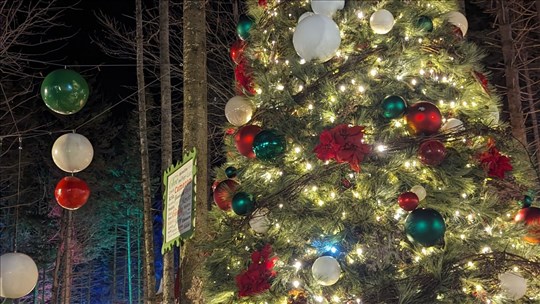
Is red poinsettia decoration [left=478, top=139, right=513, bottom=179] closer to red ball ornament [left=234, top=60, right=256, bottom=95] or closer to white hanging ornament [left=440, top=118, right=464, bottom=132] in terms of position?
white hanging ornament [left=440, top=118, right=464, bottom=132]

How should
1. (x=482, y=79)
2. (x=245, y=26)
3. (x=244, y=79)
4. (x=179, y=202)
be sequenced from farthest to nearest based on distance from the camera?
(x=179, y=202) < (x=245, y=26) < (x=244, y=79) < (x=482, y=79)

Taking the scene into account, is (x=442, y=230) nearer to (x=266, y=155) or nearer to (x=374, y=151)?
(x=374, y=151)

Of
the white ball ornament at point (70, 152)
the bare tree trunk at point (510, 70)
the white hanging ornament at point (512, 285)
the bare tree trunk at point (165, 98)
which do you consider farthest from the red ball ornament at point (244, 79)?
the bare tree trunk at point (510, 70)

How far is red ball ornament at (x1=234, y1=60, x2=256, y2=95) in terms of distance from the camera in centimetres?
408

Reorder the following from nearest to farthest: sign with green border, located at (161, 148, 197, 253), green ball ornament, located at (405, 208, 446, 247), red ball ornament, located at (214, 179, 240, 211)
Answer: green ball ornament, located at (405, 208, 446, 247)
red ball ornament, located at (214, 179, 240, 211)
sign with green border, located at (161, 148, 197, 253)

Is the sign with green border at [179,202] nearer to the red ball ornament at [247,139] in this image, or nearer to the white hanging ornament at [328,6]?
the red ball ornament at [247,139]

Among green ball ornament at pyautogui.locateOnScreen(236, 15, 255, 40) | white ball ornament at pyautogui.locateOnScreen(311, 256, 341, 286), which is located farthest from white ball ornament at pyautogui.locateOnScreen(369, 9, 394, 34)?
white ball ornament at pyautogui.locateOnScreen(311, 256, 341, 286)

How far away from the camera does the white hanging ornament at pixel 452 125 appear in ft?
11.2

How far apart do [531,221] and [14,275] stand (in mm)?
4474

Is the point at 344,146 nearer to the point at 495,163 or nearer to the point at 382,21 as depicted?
the point at 382,21

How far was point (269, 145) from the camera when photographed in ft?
11.2

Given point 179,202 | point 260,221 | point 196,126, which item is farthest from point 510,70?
point 260,221

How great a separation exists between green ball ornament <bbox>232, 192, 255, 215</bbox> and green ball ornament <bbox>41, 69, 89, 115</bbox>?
2.57 m

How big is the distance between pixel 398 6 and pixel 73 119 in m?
16.5
